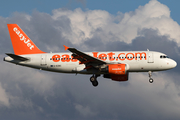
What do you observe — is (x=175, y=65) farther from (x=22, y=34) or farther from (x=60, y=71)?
Answer: (x=22, y=34)

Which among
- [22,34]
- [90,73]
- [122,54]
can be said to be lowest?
[90,73]

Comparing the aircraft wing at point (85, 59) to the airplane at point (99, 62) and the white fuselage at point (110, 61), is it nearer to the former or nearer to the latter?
the airplane at point (99, 62)

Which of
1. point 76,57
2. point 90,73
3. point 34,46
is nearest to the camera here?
point 76,57

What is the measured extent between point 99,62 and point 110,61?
1.98 meters

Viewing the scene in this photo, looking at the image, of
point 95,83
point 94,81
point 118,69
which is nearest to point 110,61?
point 118,69

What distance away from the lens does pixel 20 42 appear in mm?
51594

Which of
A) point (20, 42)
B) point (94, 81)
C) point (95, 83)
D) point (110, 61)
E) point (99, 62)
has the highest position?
point (20, 42)

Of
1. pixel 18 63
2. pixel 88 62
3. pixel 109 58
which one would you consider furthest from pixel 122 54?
pixel 18 63

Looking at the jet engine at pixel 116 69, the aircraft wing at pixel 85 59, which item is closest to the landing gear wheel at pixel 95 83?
the jet engine at pixel 116 69

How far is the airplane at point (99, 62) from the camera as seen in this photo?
1768 inches

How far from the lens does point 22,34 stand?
5250 cm

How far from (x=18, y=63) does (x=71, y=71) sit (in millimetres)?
9098

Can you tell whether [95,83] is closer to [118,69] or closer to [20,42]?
[118,69]

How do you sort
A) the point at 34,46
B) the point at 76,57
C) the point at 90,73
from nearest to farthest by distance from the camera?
the point at 76,57, the point at 90,73, the point at 34,46
